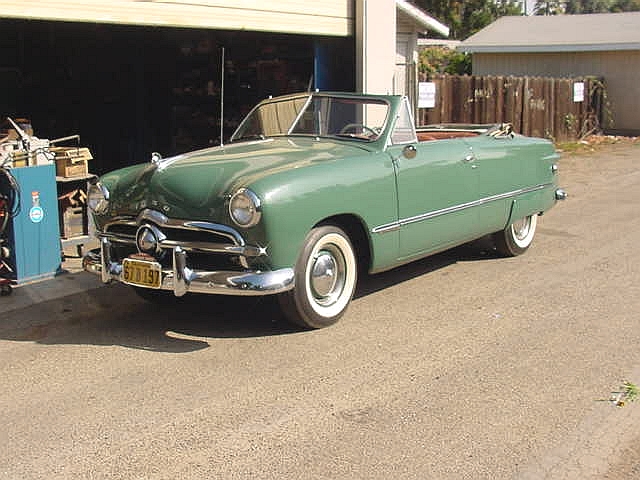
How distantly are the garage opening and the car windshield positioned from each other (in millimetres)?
5344

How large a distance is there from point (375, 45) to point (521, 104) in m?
7.95

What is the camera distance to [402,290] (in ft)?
22.1

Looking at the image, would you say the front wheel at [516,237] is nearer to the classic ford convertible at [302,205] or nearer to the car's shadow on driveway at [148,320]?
the classic ford convertible at [302,205]

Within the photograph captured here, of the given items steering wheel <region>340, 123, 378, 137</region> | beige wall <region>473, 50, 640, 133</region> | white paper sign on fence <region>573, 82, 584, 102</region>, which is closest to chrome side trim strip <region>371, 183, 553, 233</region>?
steering wheel <region>340, 123, 378, 137</region>

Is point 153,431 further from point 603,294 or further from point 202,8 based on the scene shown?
point 202,8

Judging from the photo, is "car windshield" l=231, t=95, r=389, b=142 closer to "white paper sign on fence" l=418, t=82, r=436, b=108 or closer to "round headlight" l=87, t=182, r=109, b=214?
"round headlight" l=87, t=182, r=109, b=214

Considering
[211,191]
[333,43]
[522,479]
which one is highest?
[333,43]

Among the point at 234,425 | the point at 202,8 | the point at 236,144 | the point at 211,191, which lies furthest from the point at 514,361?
the point at 202,8

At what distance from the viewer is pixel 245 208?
5.13 metres

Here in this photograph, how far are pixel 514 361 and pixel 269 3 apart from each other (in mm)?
6604

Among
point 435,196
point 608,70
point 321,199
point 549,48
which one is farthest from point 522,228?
point 549,48

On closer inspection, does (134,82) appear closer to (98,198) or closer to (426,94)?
(426,94)

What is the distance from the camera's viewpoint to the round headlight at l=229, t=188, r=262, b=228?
5098 mm

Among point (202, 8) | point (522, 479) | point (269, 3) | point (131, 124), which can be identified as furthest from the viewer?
point (131, 124)
